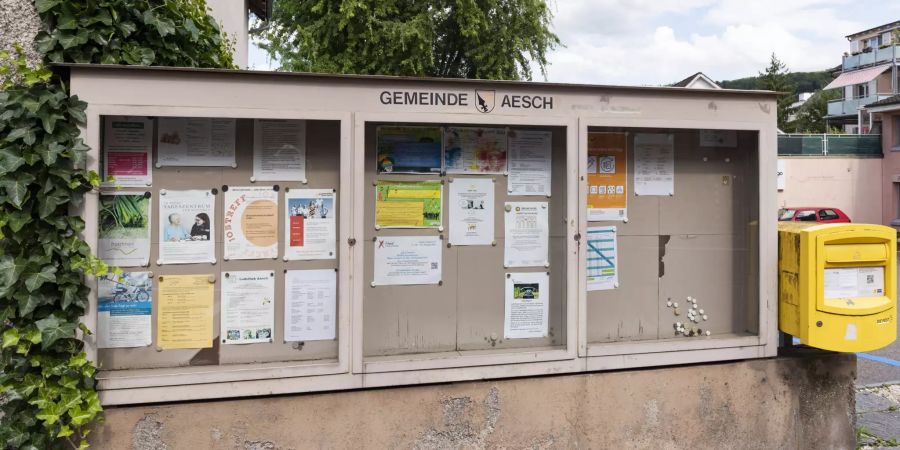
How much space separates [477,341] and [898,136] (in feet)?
101

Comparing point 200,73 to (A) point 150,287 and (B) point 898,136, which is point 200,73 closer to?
(A) point 150,287

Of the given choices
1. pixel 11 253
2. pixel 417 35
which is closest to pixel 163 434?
pixel 11 253

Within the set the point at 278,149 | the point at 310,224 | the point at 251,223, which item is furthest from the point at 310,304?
the point at 278,149

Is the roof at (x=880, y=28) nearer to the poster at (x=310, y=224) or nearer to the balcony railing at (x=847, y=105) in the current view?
the balcony railing at (x=847, y=105)

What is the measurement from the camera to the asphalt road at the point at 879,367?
21.7ft

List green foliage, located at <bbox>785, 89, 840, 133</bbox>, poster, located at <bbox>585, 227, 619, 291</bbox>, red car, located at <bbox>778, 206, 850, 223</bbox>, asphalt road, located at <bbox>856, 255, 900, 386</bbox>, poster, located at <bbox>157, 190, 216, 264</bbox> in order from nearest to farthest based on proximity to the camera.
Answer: poster, located at <bbox>157, 190, 216, 264</bbox> < poster, located at <bbox>585, 227, 619, 291</bbox> < asphalt road, located at <bbox>856, 255, 900, 386</bbox> < red car, located at <bbox>778, 206, 850, 223</bbox> < green foliage, located at <bbox>785, 89, 840, 133</bbox>

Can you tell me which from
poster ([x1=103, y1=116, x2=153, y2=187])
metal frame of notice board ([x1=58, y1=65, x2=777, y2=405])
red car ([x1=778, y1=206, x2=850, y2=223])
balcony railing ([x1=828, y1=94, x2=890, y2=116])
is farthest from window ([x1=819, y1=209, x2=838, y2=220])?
balcony railing ([x1=828, y1=94, x2=890, y2=116])

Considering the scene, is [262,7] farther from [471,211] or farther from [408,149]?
[471,211]

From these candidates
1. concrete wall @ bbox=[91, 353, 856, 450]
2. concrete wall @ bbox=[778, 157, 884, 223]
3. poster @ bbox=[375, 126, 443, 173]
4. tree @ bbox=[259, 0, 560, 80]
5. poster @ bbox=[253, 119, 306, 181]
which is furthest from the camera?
concrete wall @ bbox=[778, 157, 884, 223]

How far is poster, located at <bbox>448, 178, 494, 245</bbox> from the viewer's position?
13.6ft

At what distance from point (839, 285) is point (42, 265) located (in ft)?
15.0

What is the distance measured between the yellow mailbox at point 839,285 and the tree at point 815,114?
58340mm

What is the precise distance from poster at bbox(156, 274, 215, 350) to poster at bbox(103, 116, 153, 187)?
1.92ft

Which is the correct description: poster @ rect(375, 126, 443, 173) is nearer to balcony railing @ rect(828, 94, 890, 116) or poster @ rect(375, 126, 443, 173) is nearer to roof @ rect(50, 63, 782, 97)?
roof @ rect(50, 63, 782, 97)
